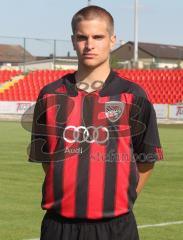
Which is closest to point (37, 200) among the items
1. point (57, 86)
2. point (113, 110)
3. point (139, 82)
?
point (57, 86)

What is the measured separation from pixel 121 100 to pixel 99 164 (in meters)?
0.35

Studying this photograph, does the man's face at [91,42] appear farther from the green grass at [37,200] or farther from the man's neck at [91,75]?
the green grass at [37,200]

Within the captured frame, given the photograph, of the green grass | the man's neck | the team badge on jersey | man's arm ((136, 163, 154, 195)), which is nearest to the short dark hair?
the man's neck

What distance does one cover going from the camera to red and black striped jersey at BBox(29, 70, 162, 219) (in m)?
3.14

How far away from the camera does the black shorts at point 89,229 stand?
3122 millimetres

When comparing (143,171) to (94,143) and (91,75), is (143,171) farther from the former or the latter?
(91,75)

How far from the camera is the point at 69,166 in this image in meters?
3.15

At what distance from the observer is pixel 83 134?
3.19m

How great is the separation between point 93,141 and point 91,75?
33cm

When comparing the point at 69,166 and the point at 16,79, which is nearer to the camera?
the point at 69,166

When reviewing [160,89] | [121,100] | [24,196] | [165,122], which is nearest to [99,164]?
[121,100]

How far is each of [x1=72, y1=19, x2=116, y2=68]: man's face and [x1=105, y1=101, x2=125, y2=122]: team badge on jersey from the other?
0.69ft

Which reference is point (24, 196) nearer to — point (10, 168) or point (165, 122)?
point (10, 168)

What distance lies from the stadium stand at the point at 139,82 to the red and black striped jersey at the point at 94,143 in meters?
39.5
